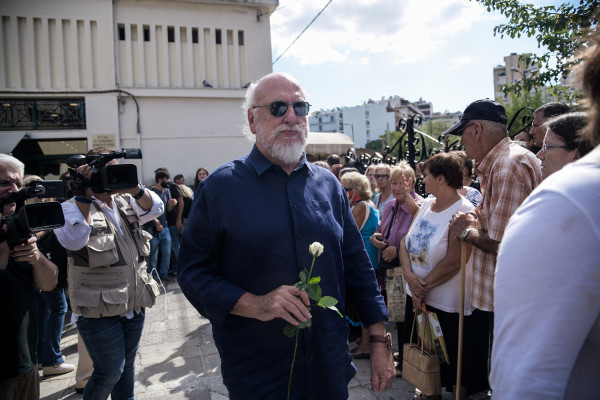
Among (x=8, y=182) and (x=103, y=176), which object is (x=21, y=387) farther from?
(x=103, y=176)

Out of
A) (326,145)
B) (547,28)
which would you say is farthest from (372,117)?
(547,28)

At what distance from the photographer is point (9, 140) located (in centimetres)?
1117

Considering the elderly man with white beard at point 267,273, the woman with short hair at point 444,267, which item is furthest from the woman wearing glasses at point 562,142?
the elderly man with white beard at point 267,273

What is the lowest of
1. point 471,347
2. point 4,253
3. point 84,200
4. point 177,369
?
point 177,369

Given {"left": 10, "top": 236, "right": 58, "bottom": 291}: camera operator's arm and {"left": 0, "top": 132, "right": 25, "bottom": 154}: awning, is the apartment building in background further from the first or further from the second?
{"left": 10, "top": 236, "right": 58, "bottom": 291}: camera operator's arm

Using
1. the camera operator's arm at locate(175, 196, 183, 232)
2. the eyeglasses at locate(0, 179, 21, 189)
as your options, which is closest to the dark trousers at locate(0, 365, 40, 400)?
the eyeglasses at locate(0, 179, 21, 189)

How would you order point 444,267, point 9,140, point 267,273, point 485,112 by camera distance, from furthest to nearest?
point 9,140 → point 444,267 → point 485,112 → point 267,273

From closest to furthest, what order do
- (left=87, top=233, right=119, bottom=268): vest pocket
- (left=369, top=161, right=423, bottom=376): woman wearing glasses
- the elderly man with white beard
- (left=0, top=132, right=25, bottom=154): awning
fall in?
the elderly man with white beard → (left=87, top=233, right=119, bottom=268): vest pocket → (left=369, top=161, right=423, bottom=376): woman wearing glasses → (left=0, top=132, right=25, bottom=154): awning

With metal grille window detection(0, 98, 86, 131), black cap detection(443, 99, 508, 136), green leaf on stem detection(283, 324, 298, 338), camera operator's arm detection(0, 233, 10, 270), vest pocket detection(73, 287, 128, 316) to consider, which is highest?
metal grille window detection(0, 98, 86, 131)

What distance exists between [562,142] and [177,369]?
4.02 metres

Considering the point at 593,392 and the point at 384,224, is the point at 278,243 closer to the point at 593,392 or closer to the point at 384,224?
the point at 593,392

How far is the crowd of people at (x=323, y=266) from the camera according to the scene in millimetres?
804

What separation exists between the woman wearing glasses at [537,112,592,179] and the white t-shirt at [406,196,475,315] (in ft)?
A: 3.03

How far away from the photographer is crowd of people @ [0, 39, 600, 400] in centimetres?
80
